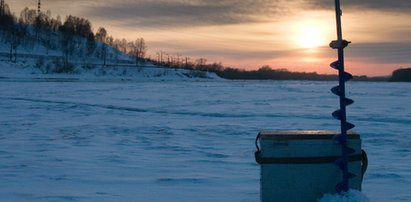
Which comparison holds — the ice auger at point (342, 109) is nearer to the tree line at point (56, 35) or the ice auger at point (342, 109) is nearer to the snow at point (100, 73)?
the snow at point (100, 73)

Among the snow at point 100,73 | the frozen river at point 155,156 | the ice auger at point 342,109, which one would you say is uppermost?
the snow at point 100,73

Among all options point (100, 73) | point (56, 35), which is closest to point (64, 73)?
point (100, 73)

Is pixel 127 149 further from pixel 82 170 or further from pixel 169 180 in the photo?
pixel 169 180

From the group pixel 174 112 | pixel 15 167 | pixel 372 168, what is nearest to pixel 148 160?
pixel 15 167

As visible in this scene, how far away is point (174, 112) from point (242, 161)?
391 inches

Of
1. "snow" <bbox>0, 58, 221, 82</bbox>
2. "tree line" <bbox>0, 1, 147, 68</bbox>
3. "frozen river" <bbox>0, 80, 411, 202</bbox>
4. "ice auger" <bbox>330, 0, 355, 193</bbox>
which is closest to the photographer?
"ice auger" <bbox>330, 0, 355, 193</bbox>

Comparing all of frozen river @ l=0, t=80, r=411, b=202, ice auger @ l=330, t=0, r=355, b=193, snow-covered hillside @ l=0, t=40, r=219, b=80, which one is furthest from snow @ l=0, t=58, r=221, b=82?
ice auger @ l=330, t=0, r=355, b=193

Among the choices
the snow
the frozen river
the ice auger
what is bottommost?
the frozen river

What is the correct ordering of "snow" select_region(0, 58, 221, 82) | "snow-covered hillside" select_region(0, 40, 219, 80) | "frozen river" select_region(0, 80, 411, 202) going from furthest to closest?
"snow-covered hillside" select_region(0, 40, 219, 80) → "snow" select_region(0, 58, 221, 82) → "frozen river" select_region(0, 80, 411, 202)

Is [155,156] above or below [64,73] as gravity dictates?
below

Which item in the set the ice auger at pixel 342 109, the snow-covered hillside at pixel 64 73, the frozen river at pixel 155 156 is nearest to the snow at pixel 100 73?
the snow-covered hillside at pixel 64 73

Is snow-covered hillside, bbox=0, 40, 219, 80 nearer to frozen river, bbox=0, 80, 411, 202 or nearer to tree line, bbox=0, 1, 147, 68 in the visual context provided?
tree line, bbox=0, 1, 147, 68

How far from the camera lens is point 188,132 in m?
11.9

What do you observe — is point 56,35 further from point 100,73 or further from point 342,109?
point 342,109
